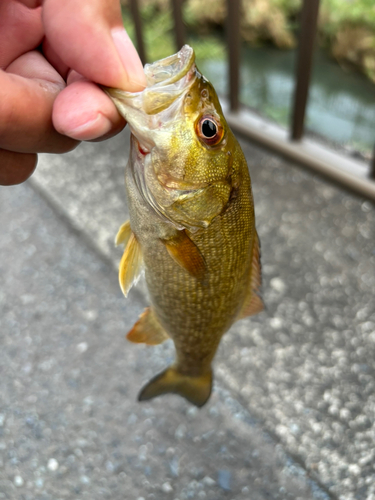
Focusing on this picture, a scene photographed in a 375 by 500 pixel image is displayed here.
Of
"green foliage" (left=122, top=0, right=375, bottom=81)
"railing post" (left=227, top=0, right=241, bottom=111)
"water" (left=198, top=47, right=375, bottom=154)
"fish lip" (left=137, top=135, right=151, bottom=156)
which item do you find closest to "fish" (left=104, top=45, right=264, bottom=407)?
"fish lip" (left=137, top=135, right=151, bottom=156)

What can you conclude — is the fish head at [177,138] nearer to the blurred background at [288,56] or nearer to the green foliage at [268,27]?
the blurred background at [288,56]

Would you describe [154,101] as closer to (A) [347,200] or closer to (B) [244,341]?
(B) [244,341]

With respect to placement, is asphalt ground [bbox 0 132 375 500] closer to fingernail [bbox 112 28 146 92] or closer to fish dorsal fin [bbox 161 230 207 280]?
fish dorsal fin [bbox 161 230 207 280]

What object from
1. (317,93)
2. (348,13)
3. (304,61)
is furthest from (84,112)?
(348,13)

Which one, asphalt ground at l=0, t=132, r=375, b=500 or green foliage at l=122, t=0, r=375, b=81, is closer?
asphalt ground at l=0, t=132, r=375, b=500

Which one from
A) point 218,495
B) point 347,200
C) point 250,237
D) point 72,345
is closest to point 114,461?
point 218,495

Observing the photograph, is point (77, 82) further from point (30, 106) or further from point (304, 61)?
point (304, 61)
